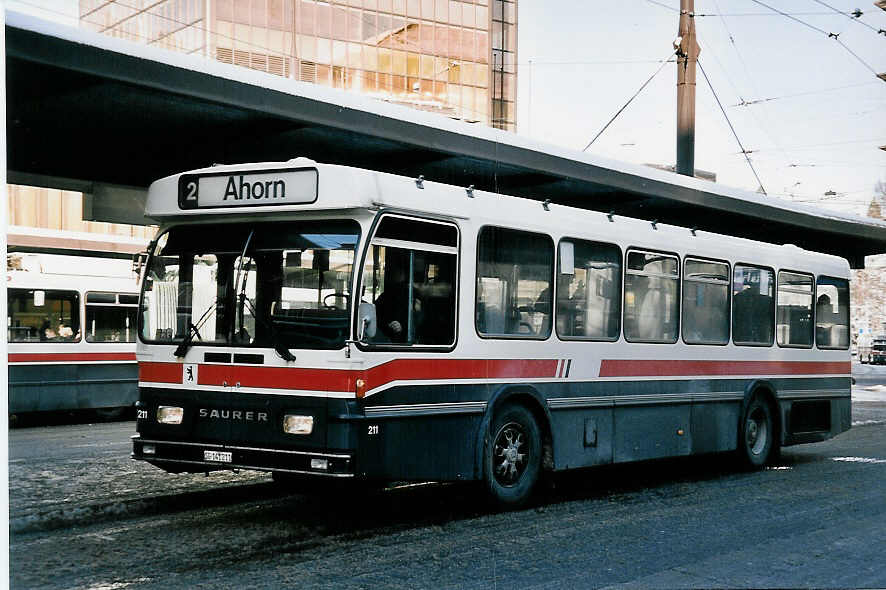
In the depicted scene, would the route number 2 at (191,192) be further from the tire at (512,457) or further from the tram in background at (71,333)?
the tram in background at (71,333)

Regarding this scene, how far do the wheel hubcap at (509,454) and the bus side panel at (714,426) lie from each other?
3.38 m

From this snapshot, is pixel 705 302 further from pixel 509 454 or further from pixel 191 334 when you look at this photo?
pixel 191 334

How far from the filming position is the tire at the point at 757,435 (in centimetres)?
1373

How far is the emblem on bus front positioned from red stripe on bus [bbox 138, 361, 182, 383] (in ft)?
0.13

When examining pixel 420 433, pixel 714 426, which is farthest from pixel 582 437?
pixel 714 426

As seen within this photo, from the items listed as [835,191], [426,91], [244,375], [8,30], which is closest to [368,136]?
[8,30]

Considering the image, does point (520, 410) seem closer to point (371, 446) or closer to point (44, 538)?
point (371, 446)

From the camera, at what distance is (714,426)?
13203mm

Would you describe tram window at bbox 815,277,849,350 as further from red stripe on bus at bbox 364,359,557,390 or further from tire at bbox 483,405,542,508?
tire at bbox 483,405,542,508

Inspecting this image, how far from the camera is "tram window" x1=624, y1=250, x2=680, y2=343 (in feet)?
38.4

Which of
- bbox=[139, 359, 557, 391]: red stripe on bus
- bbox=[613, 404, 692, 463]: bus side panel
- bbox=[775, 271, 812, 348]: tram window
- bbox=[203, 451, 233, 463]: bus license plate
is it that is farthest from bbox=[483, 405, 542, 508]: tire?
bbox=[775, 271, 812, 348]: tram window

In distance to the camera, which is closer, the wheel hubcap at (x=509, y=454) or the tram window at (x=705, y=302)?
the wheel hubcap at (x=509, y=454)

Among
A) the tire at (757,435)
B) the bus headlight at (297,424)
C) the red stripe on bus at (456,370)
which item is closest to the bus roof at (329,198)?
the red stripe on bus at (456,370)

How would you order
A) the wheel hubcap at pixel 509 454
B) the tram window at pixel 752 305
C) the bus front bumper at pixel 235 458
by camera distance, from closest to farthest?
the bus front bumper at pixel 235 458, the wheel hubcap at pixel 509 454, the tram window at pixel 752 305
